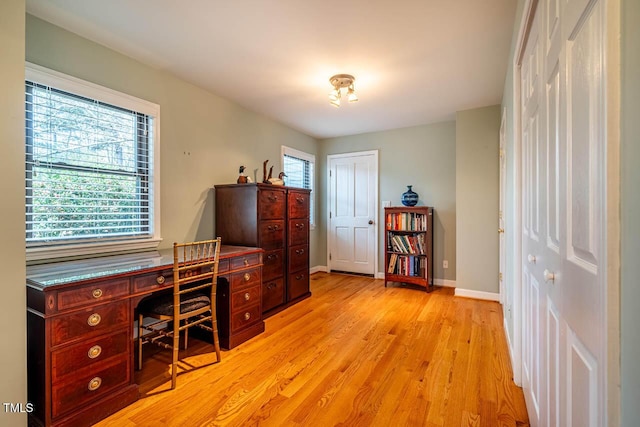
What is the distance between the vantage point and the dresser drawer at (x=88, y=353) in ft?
4.80

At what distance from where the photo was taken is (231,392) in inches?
71.7

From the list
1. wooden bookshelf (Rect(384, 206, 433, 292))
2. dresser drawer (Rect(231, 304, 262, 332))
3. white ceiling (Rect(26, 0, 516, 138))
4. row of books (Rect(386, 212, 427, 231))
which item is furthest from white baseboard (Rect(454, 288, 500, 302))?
dresser drawer (Rect(231, 304, 262, 332))

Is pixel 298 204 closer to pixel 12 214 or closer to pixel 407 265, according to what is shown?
pixel 407 265

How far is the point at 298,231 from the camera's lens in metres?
3.63

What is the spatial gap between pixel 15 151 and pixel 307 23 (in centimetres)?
182

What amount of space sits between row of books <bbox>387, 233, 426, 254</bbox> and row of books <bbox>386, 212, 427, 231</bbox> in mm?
126

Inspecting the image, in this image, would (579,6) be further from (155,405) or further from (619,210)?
(155,405)

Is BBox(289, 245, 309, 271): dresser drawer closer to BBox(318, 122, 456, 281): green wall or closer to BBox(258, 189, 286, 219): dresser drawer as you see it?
BBox(258, 189, 286, 219): dresser drawer

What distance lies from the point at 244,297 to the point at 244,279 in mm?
155

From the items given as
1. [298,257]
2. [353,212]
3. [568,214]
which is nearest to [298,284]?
[298,257]

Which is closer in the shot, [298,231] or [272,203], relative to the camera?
[272,203]

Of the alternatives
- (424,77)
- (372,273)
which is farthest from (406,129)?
(372,273)

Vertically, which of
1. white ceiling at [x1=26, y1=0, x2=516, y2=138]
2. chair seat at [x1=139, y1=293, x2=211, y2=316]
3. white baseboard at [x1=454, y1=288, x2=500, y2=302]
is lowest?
white baseboard at [x1=454, y1=288, x2=500, y2=302]

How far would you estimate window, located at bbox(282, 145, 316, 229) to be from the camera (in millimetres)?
4496
